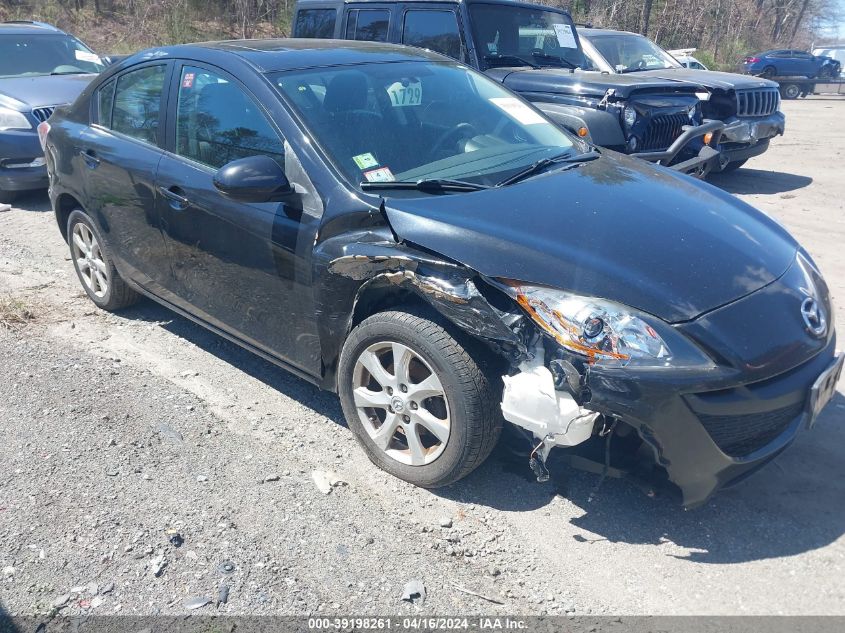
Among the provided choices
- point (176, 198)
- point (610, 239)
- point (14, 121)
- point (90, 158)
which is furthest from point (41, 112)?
point (610, 239)

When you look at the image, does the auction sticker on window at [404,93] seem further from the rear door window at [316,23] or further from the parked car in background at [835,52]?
the parked car in background at [835,52]

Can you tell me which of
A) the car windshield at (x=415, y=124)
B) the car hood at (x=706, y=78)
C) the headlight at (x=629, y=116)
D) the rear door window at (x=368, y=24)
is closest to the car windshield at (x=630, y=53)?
the car hood at (x=706, y=78)

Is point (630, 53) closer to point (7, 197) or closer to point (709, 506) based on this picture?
point (7, 197)

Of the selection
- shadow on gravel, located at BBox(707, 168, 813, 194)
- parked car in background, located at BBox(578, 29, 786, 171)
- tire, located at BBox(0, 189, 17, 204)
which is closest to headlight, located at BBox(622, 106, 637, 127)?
parked car in background, located at BBox(578, 29, 786, 171)

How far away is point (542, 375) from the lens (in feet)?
9.11

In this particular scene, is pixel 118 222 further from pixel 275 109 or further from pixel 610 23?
pixel 610 23

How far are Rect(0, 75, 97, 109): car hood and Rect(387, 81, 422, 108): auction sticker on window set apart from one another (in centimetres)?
587

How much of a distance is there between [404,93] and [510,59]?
4294 mm

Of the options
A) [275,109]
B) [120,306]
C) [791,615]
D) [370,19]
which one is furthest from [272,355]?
[370,19]

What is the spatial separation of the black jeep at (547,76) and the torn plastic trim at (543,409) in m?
4.53

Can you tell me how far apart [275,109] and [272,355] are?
1.19 m

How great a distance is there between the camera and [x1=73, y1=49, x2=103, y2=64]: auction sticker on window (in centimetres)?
→ 962

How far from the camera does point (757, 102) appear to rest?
29.8 feet

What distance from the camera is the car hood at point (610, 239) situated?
282 cm
